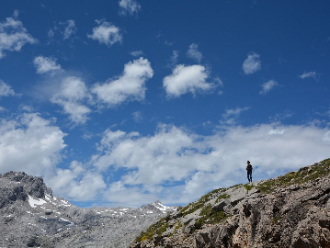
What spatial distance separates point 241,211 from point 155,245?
15.9 m

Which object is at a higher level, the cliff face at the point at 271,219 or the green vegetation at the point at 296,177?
the green vegetation at the point at 296,177

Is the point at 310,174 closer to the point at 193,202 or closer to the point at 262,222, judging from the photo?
the point at 262,222

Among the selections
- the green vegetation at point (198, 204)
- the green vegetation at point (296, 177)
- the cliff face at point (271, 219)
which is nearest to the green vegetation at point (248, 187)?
the cliff face at point (271, 219)

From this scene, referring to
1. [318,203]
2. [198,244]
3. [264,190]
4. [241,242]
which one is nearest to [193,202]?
[264,190]

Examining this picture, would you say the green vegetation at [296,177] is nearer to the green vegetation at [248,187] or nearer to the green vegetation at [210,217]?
the green vegetation at [248,187]

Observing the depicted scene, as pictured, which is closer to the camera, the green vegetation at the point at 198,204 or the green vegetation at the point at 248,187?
the green vegetation at the point at 248,187

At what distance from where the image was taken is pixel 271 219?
1005 inches

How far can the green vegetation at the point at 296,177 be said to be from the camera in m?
33.5

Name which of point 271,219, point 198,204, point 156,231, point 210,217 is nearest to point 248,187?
point 210,217

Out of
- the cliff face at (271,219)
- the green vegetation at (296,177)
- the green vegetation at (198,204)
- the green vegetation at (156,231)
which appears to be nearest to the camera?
the cliff face at (271,219)

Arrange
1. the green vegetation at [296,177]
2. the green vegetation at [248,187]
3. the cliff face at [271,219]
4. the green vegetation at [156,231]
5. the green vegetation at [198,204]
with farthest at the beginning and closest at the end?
1. the green vegetation at [198,204]
2. the green vegetation at [156,231]
3. the green vegetation at [248,187]
4. the green vegetation at [296,177]
5. the cliff face at [271,219]

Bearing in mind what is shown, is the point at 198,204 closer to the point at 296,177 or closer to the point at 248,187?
the point at 248,187

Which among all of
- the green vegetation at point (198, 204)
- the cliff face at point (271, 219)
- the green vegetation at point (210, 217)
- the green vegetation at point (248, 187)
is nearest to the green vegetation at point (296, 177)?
the cliff face at point (271, 219)

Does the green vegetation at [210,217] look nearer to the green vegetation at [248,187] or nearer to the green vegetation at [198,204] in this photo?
the green vegetation at [248,187]
